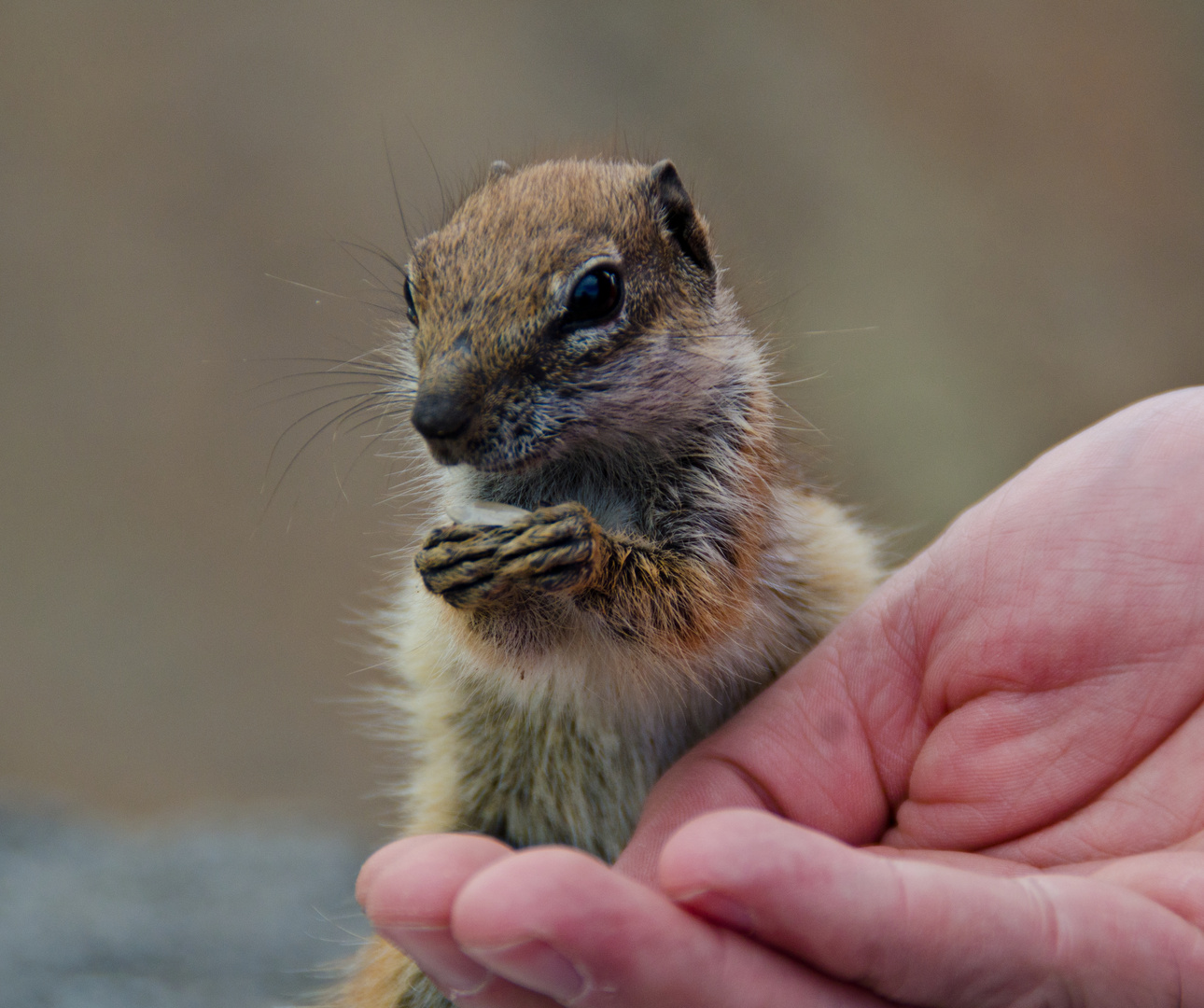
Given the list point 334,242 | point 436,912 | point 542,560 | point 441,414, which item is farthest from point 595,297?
point 334,242

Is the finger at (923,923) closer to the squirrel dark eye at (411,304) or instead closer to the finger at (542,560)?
the finger at (542,560)

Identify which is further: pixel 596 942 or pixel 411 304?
pixel 411 304

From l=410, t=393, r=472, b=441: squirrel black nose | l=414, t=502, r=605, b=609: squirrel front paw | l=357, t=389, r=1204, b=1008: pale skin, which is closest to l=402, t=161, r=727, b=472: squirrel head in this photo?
l=410, t=393, r=472, b=441: squirrel black nose

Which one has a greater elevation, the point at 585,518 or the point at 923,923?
the point at 585,518

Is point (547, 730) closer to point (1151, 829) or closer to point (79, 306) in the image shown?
point (1151, 829)

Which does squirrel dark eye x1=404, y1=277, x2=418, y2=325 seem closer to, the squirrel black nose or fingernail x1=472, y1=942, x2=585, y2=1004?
the squirrel black nose

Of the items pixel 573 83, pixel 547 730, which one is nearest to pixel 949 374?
pixel 573 83

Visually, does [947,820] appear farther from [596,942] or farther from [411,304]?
[411,304]

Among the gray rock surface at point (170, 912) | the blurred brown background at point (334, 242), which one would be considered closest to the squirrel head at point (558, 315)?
the gray rock surface at point (170, 912)
